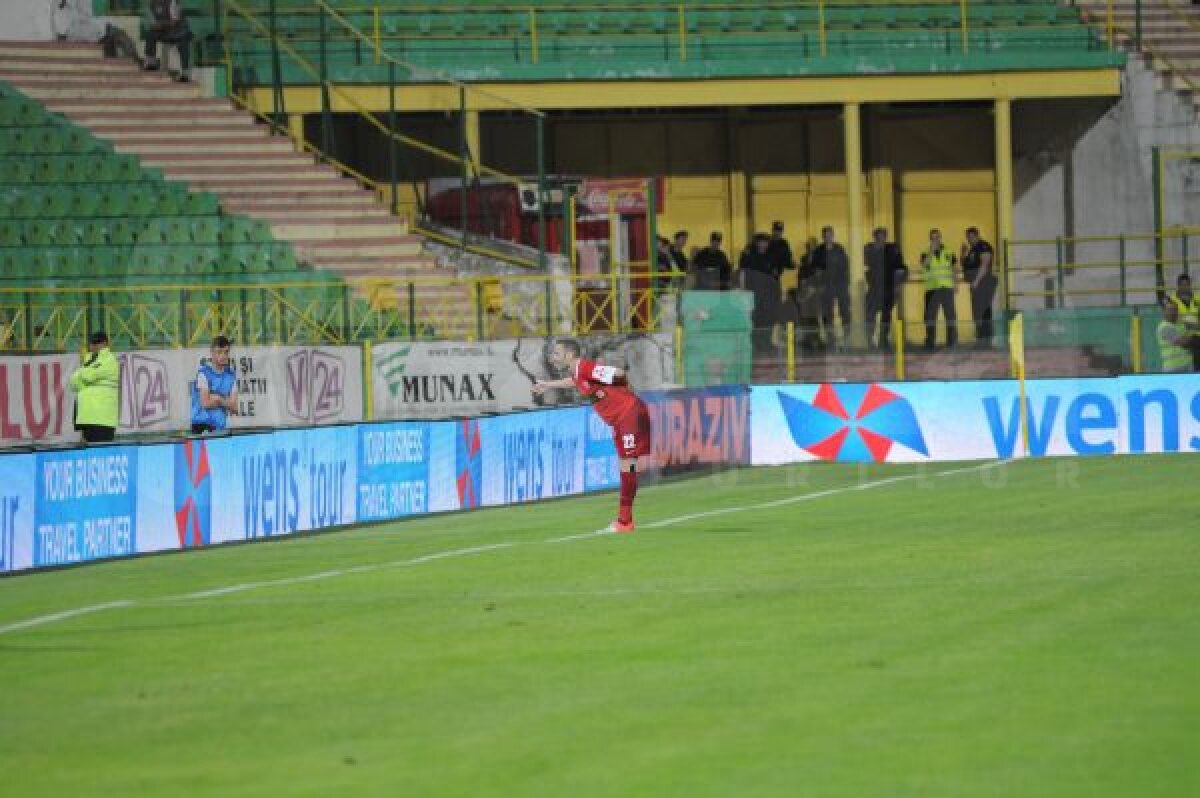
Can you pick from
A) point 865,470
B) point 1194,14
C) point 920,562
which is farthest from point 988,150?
point 920,562

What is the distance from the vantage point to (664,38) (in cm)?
4100

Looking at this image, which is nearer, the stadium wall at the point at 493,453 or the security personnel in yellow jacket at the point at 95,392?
the stadium wall at the point at 493,453

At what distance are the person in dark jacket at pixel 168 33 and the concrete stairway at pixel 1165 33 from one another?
56.4 feet

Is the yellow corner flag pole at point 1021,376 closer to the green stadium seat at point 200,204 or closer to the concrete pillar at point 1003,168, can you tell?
the concrete pillar at point 1003,168

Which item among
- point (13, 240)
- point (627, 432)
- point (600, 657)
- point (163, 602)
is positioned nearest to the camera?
point (600, 657)

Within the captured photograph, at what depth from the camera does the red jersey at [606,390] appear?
21312 mm

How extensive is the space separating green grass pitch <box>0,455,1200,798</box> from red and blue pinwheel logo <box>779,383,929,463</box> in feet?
37.1

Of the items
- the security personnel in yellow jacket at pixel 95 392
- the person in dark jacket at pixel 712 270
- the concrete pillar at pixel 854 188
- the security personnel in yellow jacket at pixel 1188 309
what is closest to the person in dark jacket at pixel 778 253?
the person in dark jacket at pixel 712 270

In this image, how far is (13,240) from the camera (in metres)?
33.3

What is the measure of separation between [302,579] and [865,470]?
14149 millimetres

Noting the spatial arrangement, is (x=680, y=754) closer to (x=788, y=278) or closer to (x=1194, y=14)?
(x=788, y=278)

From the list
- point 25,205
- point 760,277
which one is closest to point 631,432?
point 25,205

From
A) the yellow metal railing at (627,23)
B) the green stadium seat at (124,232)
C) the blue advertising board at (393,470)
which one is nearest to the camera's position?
the blue advertising board at (393,470)

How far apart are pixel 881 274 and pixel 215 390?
16246 mm
